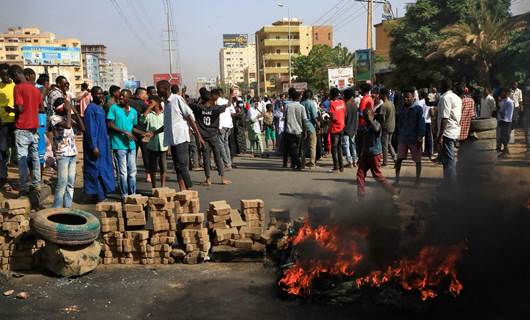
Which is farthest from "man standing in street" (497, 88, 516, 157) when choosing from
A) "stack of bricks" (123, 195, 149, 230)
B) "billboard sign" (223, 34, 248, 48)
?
"billboard sign" (223, 34, 248, 48)

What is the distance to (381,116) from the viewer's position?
11.2 meters

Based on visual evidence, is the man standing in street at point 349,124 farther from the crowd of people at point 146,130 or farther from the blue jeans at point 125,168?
the blue jeans at point 125,168

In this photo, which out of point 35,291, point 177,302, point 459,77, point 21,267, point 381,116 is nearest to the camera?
point 177,302

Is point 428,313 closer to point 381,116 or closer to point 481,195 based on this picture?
point 481,195

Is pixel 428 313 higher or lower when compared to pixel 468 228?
lower

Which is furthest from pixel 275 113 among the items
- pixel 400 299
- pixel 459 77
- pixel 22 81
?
pixel 459 77

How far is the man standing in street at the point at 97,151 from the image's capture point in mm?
7598

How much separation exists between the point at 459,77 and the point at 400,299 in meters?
27.1

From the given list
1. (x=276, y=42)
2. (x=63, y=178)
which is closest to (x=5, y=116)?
(x=63, y=178)

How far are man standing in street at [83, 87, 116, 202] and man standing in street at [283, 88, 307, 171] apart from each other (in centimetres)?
477

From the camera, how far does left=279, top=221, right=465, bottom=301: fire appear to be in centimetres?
423

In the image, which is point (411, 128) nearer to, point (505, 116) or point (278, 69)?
point (505, 116)

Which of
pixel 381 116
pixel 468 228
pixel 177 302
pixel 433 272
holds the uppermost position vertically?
pixel 381 116

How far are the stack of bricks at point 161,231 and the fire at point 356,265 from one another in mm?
1550
